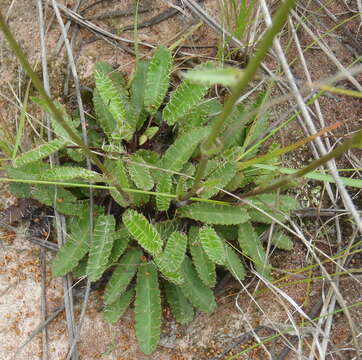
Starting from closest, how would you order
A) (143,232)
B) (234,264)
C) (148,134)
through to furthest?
(143,232), (234,264), (148,134)

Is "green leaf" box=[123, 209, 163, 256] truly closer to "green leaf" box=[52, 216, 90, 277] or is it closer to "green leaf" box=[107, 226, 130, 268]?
"green leaf" box=[107, 226, 130, 268]

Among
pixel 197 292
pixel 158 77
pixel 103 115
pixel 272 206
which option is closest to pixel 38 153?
pixel 103 115

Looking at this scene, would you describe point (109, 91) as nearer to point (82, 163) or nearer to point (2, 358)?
point (82, 163)

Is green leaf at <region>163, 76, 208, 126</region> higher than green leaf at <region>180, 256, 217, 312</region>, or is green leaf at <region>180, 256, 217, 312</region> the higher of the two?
green leaf at <region>163, 76, 208, 126</region>

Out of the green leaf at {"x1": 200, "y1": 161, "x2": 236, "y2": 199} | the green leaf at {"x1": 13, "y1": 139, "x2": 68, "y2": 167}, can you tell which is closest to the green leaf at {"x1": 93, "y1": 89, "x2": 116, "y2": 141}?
the green leaf at {"x1": 13, "y1": 139, "x2": 68, "y2": 167}

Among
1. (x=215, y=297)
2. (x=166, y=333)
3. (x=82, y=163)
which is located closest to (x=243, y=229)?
(x=215, y=297)

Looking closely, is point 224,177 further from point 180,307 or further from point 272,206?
point 180,307
